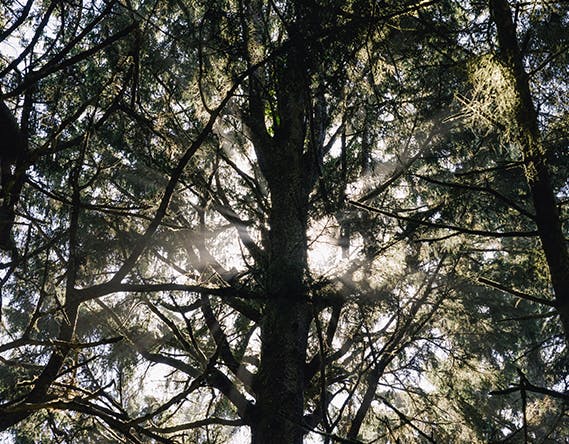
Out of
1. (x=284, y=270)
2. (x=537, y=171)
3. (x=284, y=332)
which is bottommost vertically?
(x=537, y=171)

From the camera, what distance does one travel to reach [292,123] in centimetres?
579

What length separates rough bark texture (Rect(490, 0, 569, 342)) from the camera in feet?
6.18

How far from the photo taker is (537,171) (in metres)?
2.01

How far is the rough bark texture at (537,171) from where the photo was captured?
188cm

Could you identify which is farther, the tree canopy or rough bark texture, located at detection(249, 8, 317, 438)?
rough bark texture, located at detection(249, 8, 317, 438)

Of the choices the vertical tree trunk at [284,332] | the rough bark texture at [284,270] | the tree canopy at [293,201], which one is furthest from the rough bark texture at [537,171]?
the vertical tree trunk at [284,332]

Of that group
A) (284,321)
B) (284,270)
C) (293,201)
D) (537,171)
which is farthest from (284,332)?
(537,171)

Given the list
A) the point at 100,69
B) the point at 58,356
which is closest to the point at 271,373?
the point at 58,356

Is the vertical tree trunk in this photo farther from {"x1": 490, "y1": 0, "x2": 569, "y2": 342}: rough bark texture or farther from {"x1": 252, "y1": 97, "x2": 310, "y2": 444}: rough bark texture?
{"x1": 490, "y1": 0, "x2": 569, "y2": 342}: rough bark texture

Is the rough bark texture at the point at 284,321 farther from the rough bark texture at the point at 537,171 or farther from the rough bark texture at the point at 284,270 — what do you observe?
the rough bark texture at the point at 537,171

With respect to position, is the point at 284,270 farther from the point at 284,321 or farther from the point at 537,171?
the point at 537,171

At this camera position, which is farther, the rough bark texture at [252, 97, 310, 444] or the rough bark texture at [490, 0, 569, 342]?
the rough bark texture at [252, 97, 310, 444]

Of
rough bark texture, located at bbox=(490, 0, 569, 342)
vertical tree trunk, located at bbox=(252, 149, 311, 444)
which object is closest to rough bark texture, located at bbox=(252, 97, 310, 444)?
vertical tree trunk, located at bbox=(252, 149, 311, 444)

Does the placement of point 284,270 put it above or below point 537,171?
above
